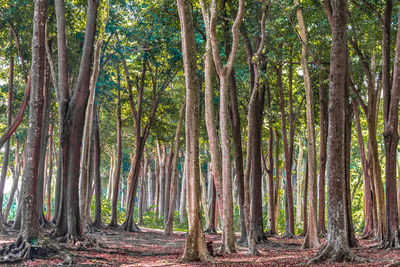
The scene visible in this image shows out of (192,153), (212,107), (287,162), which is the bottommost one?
(192,153)

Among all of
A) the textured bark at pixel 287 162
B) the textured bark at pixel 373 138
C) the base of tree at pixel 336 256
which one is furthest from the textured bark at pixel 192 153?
the textured bark at pixel 287 162

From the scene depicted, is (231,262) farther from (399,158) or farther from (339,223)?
(399,158)

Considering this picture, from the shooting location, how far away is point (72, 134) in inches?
473

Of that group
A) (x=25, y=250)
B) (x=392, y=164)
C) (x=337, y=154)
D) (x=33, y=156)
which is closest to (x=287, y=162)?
(x=392, y=164)

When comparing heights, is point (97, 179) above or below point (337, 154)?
above

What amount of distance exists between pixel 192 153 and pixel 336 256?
355 centimetres

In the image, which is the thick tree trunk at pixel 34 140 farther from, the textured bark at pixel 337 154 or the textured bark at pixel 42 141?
the textured bark at pixel 337 154

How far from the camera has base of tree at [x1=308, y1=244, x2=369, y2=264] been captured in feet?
27.4

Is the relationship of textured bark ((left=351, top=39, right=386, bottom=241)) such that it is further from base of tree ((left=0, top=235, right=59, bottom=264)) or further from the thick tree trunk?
the thick tree trunk

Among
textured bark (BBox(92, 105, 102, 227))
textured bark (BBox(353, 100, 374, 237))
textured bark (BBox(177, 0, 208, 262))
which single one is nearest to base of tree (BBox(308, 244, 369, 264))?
textured bark (BBox(177, 0, 208, 262))

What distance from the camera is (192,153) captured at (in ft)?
31.2

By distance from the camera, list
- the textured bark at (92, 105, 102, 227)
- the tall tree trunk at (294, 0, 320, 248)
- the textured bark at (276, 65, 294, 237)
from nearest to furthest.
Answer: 1. the tall tree trunk at (294, 0, 320, 248)
2. the textured bark at (276, 65, 294, 237)
3. the textured bark at (92, 105, 102, 227)

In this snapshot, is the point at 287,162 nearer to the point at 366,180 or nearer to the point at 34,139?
the point at 366,180

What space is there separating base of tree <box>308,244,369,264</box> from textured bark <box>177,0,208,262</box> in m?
2.30
